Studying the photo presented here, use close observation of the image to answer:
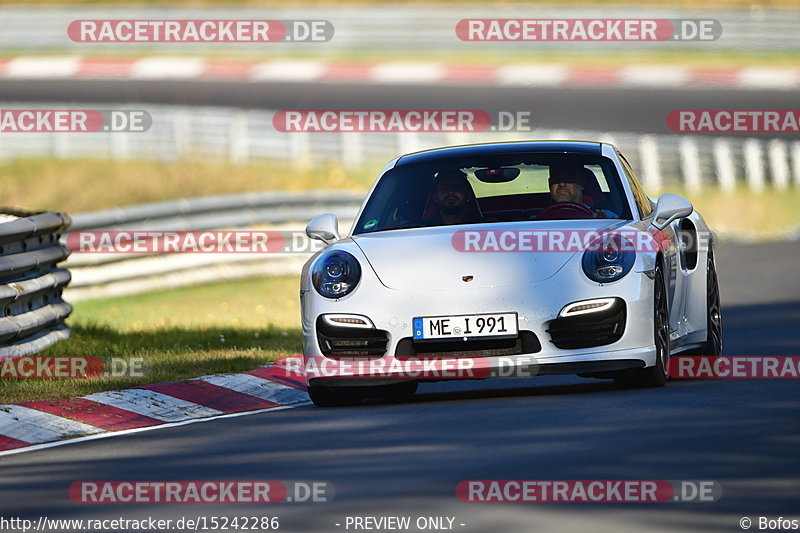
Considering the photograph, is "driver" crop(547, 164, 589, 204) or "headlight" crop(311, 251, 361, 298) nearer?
"headlight" crop(311, 251, 361, 298)

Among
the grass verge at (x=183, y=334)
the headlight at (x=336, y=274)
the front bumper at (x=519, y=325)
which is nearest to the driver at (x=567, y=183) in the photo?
the front bumper at (x=519, y=325)

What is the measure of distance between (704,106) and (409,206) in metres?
21.4

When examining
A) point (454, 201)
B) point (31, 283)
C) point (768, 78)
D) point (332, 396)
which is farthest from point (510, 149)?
point (768, 78)

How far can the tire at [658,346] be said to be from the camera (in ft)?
29.7

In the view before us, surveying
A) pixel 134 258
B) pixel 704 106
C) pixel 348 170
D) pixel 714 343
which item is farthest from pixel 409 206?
pixel 704 106

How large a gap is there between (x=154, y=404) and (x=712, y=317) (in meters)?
3.38

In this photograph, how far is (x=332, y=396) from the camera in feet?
30.6

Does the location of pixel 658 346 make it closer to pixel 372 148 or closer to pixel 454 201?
pixel 454 201

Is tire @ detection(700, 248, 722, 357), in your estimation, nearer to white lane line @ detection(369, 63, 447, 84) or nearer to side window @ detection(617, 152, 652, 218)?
side window @ detection(617, 152, 652, 218)

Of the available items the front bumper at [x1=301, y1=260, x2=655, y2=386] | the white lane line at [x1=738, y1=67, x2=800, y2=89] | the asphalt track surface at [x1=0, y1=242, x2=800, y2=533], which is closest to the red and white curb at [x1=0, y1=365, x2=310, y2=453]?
the asphalt track surface at [x1=0, y1=242, x2=800, y2=533]

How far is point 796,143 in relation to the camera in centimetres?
2641

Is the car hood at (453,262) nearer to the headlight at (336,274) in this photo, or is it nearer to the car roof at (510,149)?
the headlight at (336,274)

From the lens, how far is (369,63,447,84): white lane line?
33812mm

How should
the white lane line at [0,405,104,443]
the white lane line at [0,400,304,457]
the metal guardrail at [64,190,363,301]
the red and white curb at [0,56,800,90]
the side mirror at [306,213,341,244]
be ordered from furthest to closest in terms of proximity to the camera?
the red and white curb at [0,56,800,90]
the metal guardrail at [64,190,363,301]
the side mirror at [306,213,341,244]
the white lane line at [0,405,104,443]
the white lane line at [0,400,304,457]
